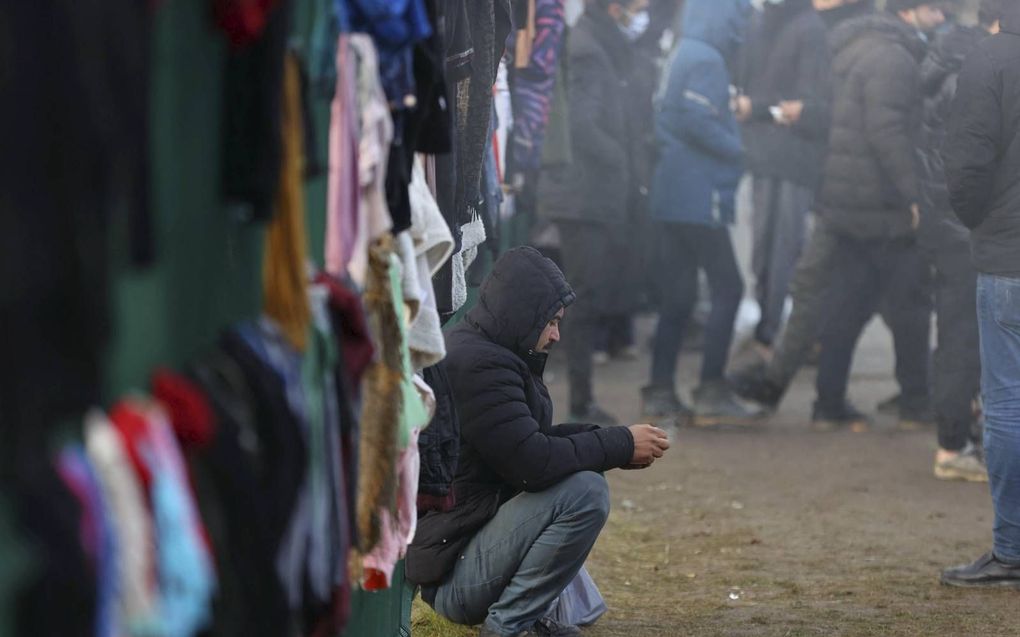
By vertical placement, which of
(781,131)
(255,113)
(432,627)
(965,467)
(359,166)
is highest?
(255,113)

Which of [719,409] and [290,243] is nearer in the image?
[290,243]

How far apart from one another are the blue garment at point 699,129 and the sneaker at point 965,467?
1.84 m

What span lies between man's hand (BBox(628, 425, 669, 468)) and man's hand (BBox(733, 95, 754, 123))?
5.54 m

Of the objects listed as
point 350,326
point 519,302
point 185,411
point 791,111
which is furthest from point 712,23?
point 185,411

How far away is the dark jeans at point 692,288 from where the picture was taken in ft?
31.4

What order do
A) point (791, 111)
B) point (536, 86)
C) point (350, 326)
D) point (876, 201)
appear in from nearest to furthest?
point (350, 326) < point (536, 86) < point (876, 201) < point (791, 111)

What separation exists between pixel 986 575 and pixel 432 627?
1.97m

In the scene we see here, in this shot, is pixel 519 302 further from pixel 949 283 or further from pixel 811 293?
pixel 811 293

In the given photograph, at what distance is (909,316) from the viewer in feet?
31.1

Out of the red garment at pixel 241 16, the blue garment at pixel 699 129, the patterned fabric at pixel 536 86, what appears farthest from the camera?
the blue garment at pixel 699 129

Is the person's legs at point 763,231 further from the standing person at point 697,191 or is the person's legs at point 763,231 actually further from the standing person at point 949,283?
the standing person at point 949,283

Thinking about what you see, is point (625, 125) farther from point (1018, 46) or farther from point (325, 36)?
point (325, 36)

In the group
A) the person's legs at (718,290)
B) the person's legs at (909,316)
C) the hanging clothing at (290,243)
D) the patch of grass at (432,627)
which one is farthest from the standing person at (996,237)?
the hanging clothing at (290,243)

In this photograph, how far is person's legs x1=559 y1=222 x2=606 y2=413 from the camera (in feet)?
30.5
